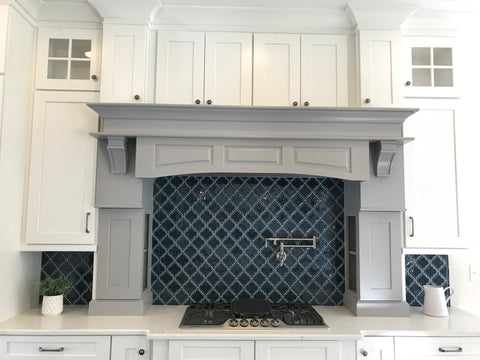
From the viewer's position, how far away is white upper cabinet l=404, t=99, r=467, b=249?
2.23 m

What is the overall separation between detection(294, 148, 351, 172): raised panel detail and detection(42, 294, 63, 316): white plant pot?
5.59ft

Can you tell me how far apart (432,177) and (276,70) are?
1214 millimetres

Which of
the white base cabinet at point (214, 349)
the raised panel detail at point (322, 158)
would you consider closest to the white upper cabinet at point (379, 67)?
the raised panel detail at point (322, 158)

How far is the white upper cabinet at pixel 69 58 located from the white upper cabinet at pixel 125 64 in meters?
0.10

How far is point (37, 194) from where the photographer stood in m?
2.20

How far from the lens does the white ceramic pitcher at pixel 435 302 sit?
2.22m

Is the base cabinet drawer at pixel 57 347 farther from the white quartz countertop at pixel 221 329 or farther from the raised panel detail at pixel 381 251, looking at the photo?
the raised panel detail at pixel 381 251

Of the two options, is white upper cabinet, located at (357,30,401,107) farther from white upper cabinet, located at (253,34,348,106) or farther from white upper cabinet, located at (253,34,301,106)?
white upper cabinet, located at (253,34,301,106)

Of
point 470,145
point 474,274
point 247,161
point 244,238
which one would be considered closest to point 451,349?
point 474,274

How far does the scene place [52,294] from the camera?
2.20 metres

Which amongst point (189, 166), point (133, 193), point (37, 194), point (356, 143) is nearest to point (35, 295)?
point (37, 194)

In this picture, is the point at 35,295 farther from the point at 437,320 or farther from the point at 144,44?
the point at 437,320

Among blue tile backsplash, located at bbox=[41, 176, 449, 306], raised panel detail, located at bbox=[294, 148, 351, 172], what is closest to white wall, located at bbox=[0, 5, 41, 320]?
blue tile backsplash, located at bbox=[41, 176, 449, 306]

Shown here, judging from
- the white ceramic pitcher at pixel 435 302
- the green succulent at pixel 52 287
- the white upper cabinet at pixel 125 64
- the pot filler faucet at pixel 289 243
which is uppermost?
the white upper cabinet at pixel 125 64
